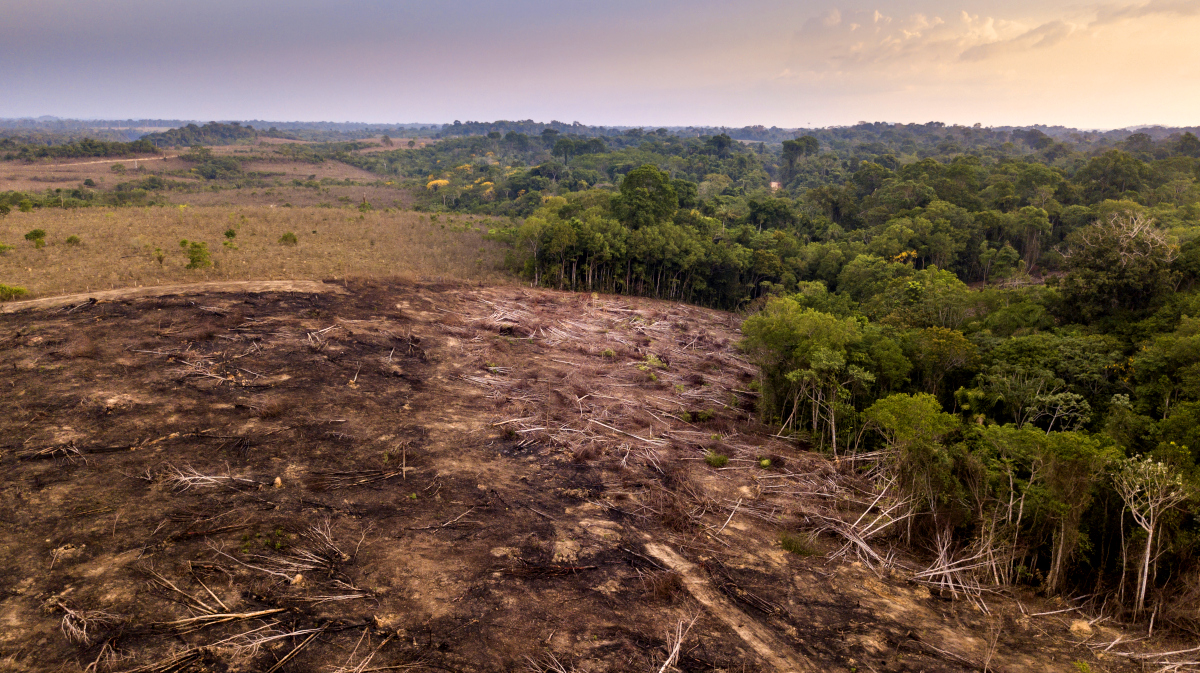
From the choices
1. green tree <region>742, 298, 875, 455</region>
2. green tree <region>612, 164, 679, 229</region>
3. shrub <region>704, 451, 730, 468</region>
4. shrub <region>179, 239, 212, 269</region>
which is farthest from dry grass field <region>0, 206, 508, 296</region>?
shrub <region>704, 451, 730, 468</region>

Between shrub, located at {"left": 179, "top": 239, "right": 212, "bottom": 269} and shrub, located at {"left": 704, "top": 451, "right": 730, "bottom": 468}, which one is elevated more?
shrub, located at {"left": 179, "top": 239, "right": 212, "bottom": 269}

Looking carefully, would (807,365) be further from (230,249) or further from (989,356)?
(230,249)

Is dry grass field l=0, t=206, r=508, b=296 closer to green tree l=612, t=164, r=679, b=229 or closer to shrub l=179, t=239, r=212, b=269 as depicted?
shrub l=179, t=239, r=212, b=269

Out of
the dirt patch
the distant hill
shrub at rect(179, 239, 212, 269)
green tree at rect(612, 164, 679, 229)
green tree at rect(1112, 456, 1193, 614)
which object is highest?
the distant hill

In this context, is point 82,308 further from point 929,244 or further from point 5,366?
point 929,244

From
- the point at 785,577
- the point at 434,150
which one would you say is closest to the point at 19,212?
the point at 785,577

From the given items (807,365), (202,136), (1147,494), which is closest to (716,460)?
(807,365)

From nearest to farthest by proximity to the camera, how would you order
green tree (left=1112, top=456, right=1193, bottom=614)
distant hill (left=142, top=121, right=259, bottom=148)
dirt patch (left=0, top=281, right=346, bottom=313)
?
green tree (left=1112, top=456, right=1193, bottom=614), dirt patch (left=0, top=281, right=346, bottom=313), distant hill (left=142, top=121, right=259, bottom=148)
